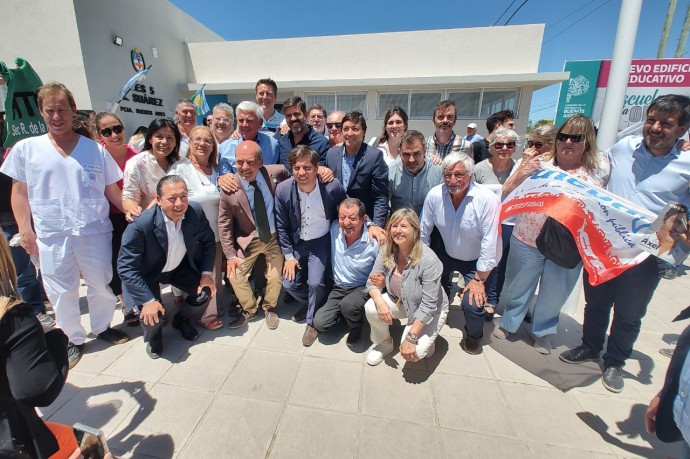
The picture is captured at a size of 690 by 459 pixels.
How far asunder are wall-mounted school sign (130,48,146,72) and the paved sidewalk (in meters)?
10.9

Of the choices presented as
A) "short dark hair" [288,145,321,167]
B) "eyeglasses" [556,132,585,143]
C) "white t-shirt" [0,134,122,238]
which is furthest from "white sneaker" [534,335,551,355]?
"white t-shirt" [0,134,122,238]

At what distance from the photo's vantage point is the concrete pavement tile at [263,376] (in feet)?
7.77

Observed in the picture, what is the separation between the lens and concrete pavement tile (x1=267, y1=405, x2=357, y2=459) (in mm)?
A: 1910

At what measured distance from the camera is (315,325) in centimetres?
297

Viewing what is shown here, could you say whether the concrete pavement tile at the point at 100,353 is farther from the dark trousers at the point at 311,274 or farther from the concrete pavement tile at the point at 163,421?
the dark trousers at the point at 311,274

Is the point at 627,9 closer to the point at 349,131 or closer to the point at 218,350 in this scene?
the point at 349,131

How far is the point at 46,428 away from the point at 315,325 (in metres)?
1.93

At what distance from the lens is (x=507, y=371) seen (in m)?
2.62

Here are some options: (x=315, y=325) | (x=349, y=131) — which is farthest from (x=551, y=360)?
(x=349, y=131)

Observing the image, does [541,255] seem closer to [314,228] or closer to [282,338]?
[314,228]

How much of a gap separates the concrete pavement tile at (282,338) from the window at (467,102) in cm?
1117

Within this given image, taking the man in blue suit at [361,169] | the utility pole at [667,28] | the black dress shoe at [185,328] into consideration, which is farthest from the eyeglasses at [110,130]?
the utility pole at [667,28]

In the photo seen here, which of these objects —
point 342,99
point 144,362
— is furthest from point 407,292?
point 342,99

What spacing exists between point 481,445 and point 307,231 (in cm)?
223
